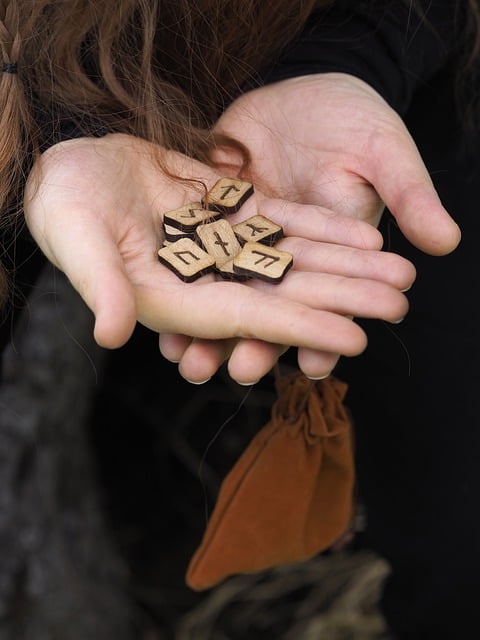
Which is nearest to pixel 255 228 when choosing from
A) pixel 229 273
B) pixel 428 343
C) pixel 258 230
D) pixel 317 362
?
pixel 258 230

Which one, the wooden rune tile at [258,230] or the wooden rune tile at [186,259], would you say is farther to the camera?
the wooden rune tile at [258,230]

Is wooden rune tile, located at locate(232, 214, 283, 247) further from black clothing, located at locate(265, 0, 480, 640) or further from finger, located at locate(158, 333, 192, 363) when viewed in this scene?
black clothing, located at locate(265, 0, 480, 640)

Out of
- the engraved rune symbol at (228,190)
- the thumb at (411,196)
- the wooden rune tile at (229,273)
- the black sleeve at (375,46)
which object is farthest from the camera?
the black sleeve at (375,46)

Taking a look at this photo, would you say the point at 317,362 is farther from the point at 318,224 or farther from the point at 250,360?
the point at 318,224

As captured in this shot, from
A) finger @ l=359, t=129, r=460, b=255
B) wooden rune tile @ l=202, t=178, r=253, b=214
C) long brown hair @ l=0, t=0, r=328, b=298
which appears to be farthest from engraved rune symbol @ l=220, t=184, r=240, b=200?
finger @ l=359, t=129, r=460, b=255

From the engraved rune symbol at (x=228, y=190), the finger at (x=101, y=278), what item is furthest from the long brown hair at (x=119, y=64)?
the finger at (x=101, y=278)

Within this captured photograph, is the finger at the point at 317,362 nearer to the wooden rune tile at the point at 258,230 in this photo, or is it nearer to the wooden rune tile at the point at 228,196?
the wooden rune tile at the point at 258,230
